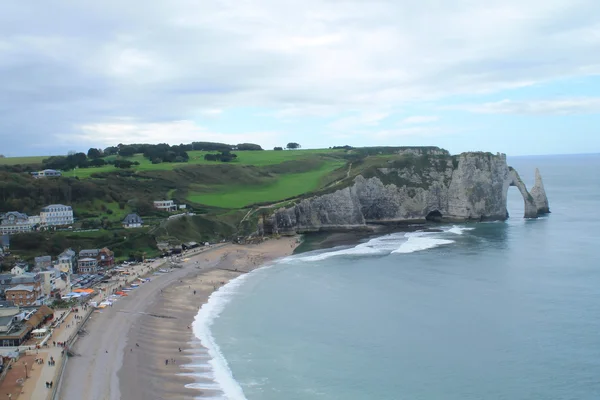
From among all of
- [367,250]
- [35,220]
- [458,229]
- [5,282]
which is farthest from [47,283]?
[458,229]

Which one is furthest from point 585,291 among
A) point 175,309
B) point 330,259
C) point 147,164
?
point 147,164

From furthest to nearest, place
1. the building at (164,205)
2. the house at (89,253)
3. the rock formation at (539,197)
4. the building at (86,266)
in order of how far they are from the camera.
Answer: the rock formation at (539,197), the building at (164,205), the house at (89,253), the building at (86,266)

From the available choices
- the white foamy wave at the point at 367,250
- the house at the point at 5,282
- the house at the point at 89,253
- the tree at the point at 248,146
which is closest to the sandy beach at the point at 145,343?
the house at the point at 89,253

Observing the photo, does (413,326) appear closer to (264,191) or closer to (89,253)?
(89,253)

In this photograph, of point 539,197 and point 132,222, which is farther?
point 539,197

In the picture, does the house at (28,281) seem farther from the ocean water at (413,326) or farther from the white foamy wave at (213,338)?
the ocean water at (413,326)

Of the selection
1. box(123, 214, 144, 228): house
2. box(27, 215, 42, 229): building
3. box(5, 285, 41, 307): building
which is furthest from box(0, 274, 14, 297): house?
box(27, 215, 42, 229): building

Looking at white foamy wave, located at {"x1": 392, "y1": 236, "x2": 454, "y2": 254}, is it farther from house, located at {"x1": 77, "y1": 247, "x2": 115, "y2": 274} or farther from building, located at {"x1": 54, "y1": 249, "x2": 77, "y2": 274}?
building, located at {"x1": 54, "y1": 249, "x2": 77, "y2": 274}
